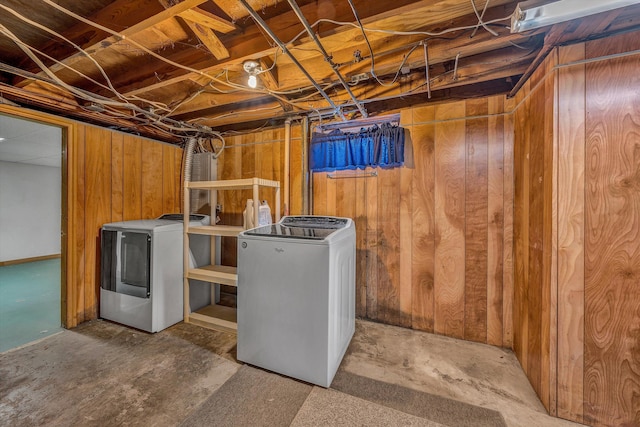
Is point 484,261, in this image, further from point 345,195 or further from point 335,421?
point 335,421

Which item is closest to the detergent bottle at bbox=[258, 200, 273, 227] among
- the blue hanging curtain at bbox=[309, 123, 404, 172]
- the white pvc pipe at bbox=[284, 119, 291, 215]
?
the white pvc pipe at bbox=[284, 119, 291, 215]

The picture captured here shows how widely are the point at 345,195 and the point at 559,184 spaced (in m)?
1.59

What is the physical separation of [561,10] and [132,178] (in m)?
3.70

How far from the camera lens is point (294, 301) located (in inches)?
66.7

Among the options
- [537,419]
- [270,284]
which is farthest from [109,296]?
[537,419]

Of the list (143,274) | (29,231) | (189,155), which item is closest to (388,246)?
(143,274)

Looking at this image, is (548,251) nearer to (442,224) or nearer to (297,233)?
(442,224)

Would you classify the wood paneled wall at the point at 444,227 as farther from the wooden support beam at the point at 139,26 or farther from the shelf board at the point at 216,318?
the wooden support beam at the point at 139,26

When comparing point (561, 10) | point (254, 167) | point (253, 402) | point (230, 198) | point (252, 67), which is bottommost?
point (253, 402)

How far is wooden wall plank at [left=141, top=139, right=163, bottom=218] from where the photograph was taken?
3.00 m

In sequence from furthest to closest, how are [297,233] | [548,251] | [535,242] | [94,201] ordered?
1. [94,201]
2. [297,233]
3. [535,242]
4. [548,251]

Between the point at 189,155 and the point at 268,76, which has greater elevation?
the point at 268,76

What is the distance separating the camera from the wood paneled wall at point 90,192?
7.88ft

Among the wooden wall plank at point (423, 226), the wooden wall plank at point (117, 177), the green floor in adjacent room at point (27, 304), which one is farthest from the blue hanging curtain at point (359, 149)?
the green floor in adjacent room at point (27, 304)
